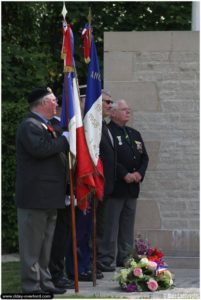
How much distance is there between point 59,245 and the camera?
7.69 meters

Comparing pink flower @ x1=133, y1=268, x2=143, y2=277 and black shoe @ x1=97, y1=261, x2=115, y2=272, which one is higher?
pink flower @ x1=133, y1=268, x2=143, y2=277

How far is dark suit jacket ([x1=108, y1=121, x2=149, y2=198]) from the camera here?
9.40m

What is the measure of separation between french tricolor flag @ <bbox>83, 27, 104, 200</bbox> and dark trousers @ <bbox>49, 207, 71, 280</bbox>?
0.47m

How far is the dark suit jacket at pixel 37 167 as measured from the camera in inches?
274

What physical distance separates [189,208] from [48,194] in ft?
11.9

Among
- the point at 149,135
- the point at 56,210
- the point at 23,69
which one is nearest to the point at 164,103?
the point at 149,135

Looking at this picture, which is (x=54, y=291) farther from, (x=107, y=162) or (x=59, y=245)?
(x=107, y=162)

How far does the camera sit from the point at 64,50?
7508mm

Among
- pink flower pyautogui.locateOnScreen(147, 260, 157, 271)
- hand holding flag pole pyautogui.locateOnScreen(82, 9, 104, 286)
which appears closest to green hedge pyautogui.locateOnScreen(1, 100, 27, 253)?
hand holding flag pole pyautogui.locateOnScreen(82, 9, 104, 286)

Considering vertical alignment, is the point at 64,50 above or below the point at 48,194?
above

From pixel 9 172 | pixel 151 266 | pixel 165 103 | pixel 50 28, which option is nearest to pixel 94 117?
pixel 151 266

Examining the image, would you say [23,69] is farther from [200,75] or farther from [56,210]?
[56,210]

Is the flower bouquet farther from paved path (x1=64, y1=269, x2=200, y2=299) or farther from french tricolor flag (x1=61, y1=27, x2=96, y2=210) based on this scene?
french tricolor flag (x1=61, y1=27, x2=96, y2=210)

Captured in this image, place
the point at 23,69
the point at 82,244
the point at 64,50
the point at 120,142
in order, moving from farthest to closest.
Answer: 1. the point at 23,69
2. the point at 120,142
3. the point at 82,244
4. the point at 64,50
